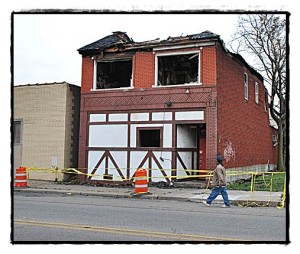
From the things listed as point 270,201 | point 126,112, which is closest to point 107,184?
point 126,112

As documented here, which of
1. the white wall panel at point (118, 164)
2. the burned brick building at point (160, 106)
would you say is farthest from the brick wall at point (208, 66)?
the white wall panel at point (118, 164)

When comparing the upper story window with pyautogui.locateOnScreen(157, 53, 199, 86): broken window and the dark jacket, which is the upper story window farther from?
the dark jacket

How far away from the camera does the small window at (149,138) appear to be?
2177 centimetres

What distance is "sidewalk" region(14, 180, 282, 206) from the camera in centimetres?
1567

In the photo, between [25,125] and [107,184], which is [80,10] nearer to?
[107,184]

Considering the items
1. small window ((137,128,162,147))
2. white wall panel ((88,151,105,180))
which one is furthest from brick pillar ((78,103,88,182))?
small window ((137,128,162,147))

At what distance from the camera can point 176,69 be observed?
75.5 feet

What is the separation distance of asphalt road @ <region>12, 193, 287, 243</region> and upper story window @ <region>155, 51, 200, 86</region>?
835cm

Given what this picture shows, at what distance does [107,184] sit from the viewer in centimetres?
A: 2208

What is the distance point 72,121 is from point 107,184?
4272 mm

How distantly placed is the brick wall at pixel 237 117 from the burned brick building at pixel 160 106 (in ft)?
0.16

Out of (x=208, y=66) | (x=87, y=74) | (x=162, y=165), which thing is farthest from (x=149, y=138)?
(x=87, y=74)

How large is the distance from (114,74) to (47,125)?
14.5ft

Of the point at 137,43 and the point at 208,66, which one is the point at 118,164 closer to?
the point at 137,43
